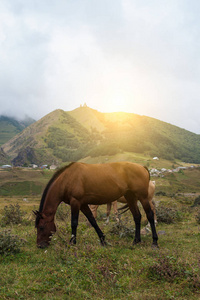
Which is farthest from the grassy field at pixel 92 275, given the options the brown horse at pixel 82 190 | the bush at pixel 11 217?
the bush at pixel 11 217

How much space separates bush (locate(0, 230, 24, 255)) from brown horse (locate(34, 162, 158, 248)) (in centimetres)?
74

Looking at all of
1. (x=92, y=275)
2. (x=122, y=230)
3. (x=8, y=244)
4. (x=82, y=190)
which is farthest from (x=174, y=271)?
(x=8, y=244)

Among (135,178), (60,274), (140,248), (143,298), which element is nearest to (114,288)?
(143,298)

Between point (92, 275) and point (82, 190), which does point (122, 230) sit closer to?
point (82, 190)

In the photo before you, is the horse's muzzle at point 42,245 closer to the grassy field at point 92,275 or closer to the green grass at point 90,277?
the grassy field at point 92,275

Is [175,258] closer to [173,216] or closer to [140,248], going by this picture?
[140,248]

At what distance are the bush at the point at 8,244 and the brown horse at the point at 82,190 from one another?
0.74 m

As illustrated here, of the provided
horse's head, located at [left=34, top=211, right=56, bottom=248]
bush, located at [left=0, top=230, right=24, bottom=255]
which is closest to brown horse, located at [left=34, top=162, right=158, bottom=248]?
horse's head, located at [left=34, top=211, right=56, bottom=248]

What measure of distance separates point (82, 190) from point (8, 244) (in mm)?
2664

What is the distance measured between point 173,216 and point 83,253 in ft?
32.6

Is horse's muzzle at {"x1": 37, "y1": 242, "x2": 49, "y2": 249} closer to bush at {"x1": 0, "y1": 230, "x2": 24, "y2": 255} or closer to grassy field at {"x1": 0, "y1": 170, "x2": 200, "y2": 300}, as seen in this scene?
grassy field at {"x1": 0, "y1": 170, "x2": 200, "y2": 300}

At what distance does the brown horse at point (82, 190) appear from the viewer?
7.14 meters

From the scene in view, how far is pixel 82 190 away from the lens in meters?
7.18

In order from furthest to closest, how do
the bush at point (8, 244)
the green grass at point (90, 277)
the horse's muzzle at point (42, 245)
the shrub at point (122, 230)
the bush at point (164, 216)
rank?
1. the bush at point (164, 216)
2. the shrub at point (122, 230)
3. the horse's muzzle at point (42, 245)
4. the bush at point (8, 244)
5. the green grass at point (90, 277)
